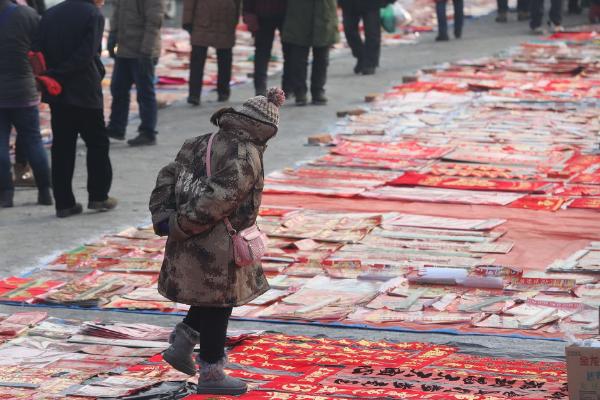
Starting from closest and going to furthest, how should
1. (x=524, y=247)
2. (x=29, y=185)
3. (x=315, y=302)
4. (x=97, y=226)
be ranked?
(x=315, y=302) → (x=524, y=247) → (x=97, y=226) → (x=29, y=185)

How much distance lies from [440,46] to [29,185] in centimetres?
1110

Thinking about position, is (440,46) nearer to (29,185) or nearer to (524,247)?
(29,185)

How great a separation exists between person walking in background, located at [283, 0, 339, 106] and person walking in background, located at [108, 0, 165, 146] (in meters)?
2.53

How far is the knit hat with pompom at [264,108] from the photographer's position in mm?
6039

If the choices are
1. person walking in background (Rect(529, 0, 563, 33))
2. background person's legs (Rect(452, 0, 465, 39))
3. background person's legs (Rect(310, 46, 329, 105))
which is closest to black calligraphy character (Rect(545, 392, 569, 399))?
background person's legs (Rect(310, 46, 329, 105))

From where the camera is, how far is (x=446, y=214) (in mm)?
10430

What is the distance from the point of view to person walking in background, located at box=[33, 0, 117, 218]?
10.3 m

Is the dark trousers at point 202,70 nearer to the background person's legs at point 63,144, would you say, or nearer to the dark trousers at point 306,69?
the dark trousers at point 306,69

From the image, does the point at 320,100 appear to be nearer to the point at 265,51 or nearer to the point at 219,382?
the point at 265,51

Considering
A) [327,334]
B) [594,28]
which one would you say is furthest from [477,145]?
[594,28]

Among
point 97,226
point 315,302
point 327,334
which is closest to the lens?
point 327,334

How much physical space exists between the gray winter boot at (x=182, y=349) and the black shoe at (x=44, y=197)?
5.03 metres

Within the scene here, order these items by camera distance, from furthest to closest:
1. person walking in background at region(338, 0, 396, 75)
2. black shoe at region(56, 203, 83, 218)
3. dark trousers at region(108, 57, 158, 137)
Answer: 1. person walking in background at region(338, 0, 396, 75)
2. dark trousers at region(108, 57, 158, 137)
3. black shoe at region(56, 203, 83, 218)

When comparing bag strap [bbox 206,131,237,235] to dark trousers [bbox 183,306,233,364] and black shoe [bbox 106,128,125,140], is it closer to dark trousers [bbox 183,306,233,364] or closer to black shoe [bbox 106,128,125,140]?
dark trousers [bbox 183,306,233,364]
